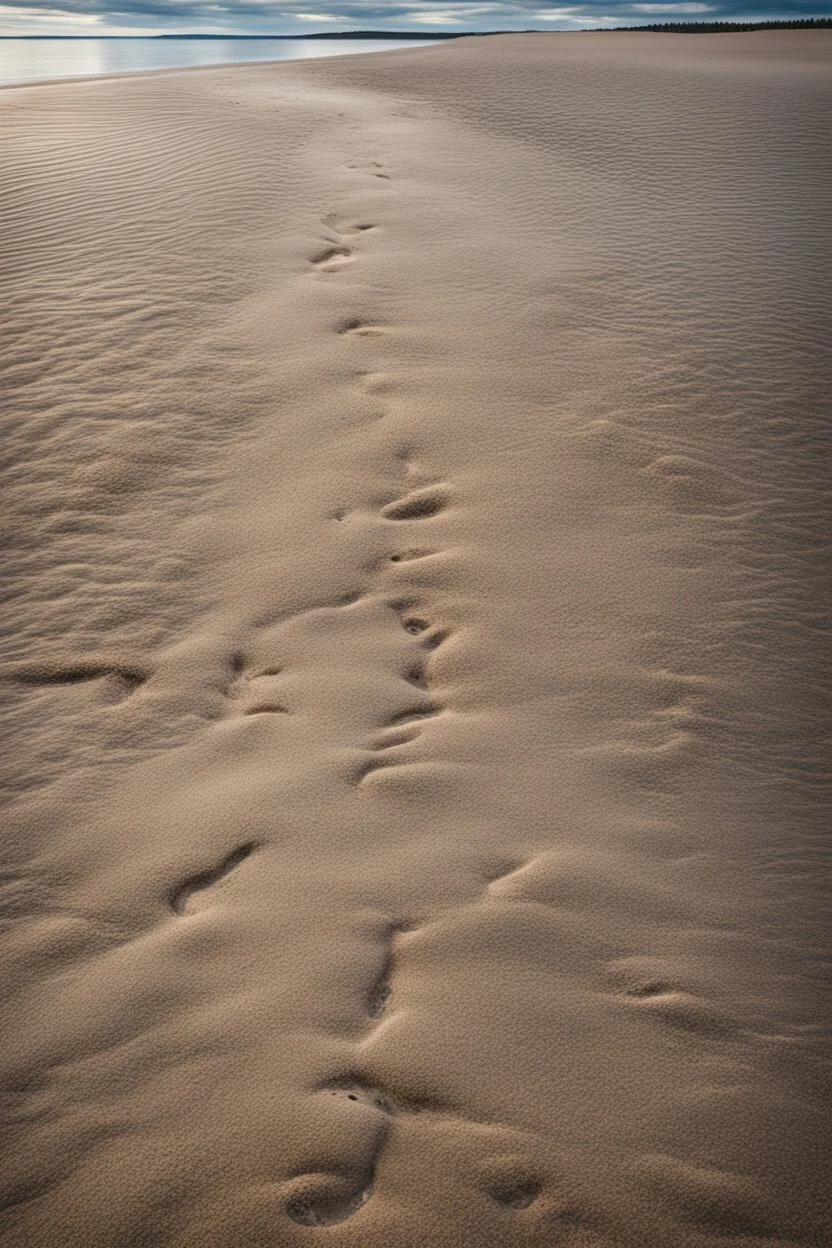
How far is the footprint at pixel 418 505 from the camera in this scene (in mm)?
3439

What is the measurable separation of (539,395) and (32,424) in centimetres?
217

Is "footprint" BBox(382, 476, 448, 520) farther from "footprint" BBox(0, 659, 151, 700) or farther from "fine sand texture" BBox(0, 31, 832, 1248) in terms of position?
"footprint" BBox(0, 659, 151, 700)

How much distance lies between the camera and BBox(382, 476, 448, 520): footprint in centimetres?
344

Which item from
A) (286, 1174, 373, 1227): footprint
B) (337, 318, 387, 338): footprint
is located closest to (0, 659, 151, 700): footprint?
(286, 1174, 373, 1227): footprint

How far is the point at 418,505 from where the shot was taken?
11.4 feet

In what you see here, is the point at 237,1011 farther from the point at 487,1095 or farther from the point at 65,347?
the point at 65,347

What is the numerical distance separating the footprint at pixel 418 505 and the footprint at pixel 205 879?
5.08 ft

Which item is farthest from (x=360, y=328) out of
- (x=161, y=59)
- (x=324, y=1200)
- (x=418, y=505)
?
(x=161, y=59)

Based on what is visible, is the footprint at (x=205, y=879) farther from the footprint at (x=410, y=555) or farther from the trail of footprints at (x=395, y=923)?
the footprint at (x=410, y=555)

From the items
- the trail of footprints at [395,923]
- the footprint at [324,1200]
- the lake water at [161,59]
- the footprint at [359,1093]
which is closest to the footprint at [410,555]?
the trail of footprints at [395,923]

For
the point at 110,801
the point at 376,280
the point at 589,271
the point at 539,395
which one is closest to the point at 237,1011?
the point at 110,801

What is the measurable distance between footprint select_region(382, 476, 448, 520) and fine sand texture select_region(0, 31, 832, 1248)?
3cm

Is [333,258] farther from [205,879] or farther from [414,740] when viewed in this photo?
[205,879]

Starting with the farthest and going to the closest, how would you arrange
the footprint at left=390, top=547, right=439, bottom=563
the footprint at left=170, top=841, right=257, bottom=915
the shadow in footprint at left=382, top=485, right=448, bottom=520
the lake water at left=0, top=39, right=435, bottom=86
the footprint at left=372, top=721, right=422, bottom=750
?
the lake water at left=0, top=39, right=435, bottom=86, the shadow in footprint at left=382, top=485, right=448, bottom=520, the footprint at left=390, top=547, right=439, bottom=563, the footprint at left=372, top=721, right=422, bottom=750, the footprint at left=170, top=841, right=257, bottom=915
